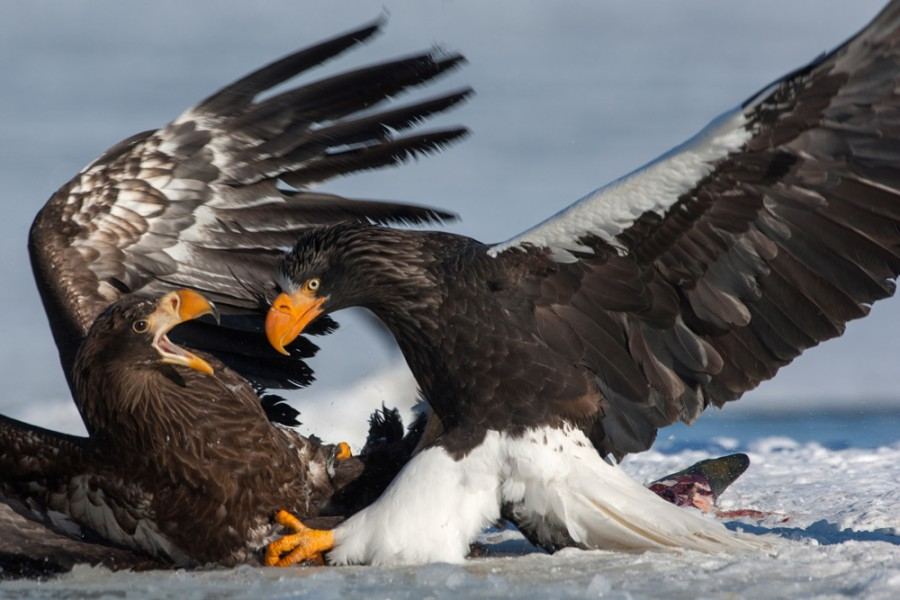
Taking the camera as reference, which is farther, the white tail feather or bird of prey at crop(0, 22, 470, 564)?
bird of prey at crop(0, 22, 470, 564)

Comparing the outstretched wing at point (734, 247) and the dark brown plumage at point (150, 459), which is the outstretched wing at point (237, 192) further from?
the outstretched wing at point (734, 247)

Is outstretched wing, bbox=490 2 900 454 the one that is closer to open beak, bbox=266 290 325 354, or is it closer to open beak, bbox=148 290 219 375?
open beak, bbox=266 290 325 354

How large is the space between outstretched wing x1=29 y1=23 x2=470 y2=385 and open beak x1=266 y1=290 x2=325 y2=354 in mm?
1347

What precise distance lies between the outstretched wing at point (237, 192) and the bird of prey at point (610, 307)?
4.27ft

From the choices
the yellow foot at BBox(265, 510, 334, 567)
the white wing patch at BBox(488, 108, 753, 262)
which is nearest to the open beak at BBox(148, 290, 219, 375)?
the yellow foot at BBox(265, 510, 334, 567)

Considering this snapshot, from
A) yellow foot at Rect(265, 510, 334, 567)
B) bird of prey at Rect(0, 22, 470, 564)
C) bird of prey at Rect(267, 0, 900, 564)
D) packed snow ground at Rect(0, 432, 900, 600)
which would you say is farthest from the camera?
bird of prey at Rect(0, 22, 470, 564)

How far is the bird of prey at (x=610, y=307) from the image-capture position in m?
4.61

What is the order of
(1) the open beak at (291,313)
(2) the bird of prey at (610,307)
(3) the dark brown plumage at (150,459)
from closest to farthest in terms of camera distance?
1. (2) the bird of prey at (610,307)
2. (3) the dark brown plumage at (150,459)
3. (1) the open beak at (291,313)

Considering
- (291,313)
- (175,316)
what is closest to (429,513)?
(291,313)

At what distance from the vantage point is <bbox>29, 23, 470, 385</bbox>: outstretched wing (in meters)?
6.36

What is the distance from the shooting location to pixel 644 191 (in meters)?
4.58

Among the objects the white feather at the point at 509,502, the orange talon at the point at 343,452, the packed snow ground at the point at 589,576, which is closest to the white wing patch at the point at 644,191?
the white feather at the point at 509,502

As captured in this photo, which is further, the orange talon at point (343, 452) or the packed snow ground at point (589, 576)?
the orange talon at point (343, 452)

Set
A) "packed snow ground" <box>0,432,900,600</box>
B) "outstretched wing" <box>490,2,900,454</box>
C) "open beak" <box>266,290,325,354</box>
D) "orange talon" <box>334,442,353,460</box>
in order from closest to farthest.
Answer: "packed snow ground" <box>0,432,900,600</box>
"outstretched wing" <box>490,2,900,454</box>
"open beak" <box>266,290,325,354</box>
"orange talon" <box>334,442,353,460</box>
